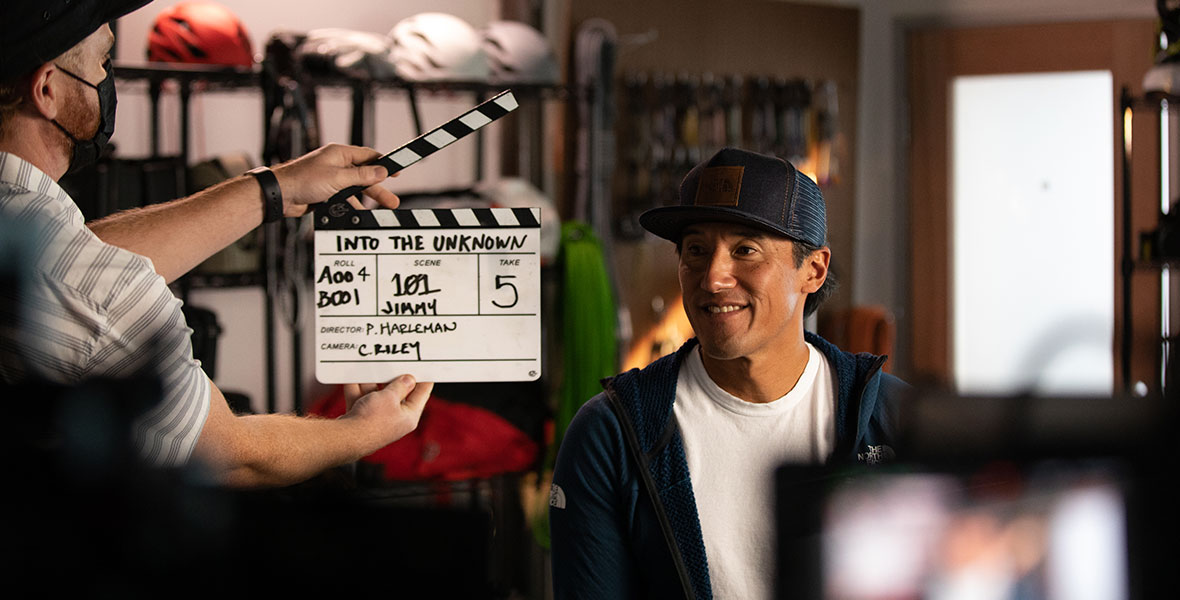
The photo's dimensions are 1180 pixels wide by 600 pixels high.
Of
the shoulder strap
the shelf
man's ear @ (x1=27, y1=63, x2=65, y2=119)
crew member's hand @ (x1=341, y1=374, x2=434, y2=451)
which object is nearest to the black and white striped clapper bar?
crew member's hand @ (x1=341, y1=374, x2=434, y2=451)

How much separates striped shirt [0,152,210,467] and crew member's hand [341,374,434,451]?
0.76ft

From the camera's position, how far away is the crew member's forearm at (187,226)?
1372 millimetres

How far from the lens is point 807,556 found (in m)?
0.68

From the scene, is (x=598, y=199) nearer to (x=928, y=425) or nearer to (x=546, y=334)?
(x=546, y=334)

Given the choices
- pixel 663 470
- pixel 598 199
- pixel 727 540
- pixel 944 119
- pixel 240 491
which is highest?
pixel 944 119

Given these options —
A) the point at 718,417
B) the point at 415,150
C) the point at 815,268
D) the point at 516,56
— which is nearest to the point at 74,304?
the point at 415,150

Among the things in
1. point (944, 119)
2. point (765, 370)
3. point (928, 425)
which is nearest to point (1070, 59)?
point (944, 119)

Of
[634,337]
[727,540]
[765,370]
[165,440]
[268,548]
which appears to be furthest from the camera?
[634,337]

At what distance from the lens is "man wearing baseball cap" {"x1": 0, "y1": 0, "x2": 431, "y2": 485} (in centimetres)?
114

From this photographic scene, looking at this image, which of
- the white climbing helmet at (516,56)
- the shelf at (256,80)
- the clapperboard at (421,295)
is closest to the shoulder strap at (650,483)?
the clapperboard at (421,295)

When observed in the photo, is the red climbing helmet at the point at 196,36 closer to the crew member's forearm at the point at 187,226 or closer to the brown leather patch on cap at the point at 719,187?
the crew member's forearm at the point at 187,226

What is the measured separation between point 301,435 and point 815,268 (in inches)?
36.8

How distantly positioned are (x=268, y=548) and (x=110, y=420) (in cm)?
12

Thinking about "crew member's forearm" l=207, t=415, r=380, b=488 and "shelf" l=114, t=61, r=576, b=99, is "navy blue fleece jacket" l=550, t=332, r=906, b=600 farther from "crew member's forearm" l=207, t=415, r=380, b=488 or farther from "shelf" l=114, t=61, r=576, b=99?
"shelf" l=114, t=61, r=576, b=99
